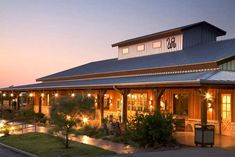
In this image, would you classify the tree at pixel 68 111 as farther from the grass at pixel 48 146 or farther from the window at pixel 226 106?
the window at pixel 226 106

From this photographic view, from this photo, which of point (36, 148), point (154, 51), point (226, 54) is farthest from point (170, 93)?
point (36, 148)

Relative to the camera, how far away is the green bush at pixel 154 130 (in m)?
16.6

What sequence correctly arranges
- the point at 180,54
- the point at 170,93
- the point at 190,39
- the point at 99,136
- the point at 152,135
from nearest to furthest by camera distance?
the point at 152,135 < the point at 99,136 < the point at 170,93 < the point at 180,54 < the point at 190,39

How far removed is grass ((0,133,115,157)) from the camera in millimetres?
15031

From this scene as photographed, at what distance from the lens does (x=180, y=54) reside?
87.1ft

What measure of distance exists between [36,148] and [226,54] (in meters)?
11.1

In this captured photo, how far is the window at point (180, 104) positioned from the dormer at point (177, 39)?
558 cm

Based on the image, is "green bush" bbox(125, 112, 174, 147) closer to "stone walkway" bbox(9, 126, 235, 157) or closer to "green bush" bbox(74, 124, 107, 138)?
"stone walkway" bbox(9, 126, 235, 157)

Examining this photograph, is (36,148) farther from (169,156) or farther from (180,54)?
(180,54)

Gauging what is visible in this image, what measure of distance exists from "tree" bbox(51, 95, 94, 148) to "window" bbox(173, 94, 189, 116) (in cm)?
794

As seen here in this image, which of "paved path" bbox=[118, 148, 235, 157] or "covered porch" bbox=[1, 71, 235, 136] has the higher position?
"covered porch" bbox=[1, 71, 235, 136]

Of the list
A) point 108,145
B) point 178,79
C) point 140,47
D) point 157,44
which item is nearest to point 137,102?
point 157,44

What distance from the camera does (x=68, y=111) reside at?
16625mm

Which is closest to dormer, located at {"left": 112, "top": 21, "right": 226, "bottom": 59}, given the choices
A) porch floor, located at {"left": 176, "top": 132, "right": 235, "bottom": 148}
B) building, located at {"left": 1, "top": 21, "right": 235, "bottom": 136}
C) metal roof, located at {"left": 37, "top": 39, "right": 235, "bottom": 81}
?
building, located at {"left": 1, "top": 21, "right": 235, "bottom": 136}
